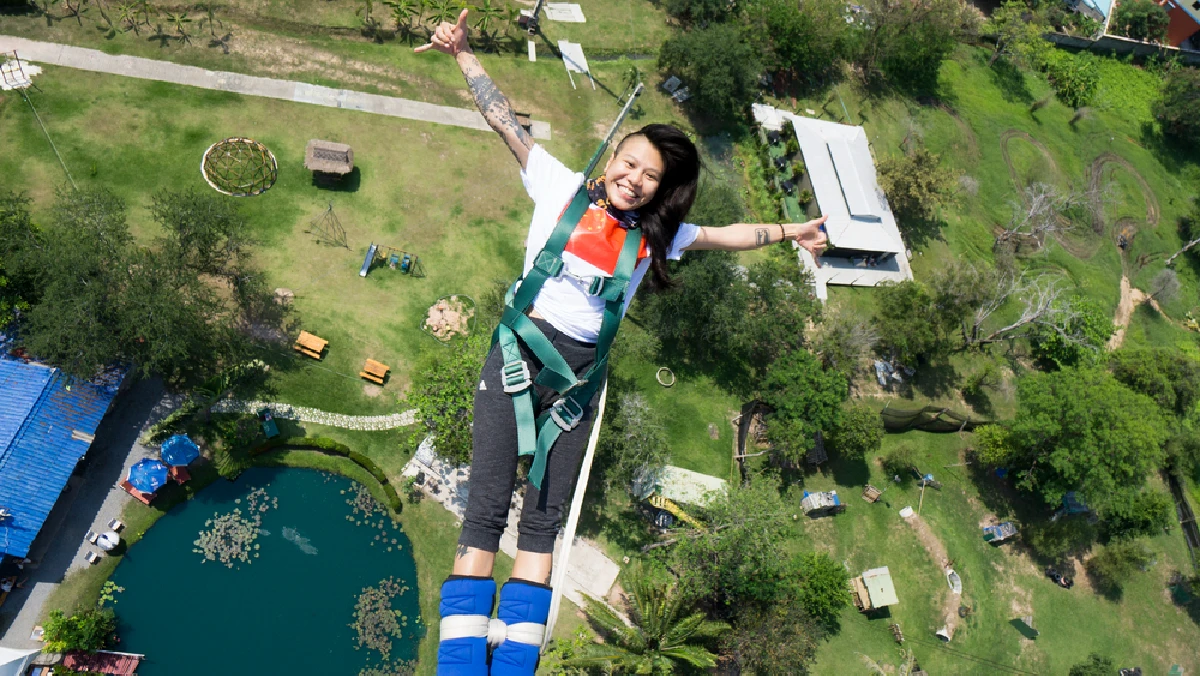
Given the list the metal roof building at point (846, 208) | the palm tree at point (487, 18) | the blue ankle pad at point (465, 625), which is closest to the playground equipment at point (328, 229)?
the palm tree at point (487, 18)

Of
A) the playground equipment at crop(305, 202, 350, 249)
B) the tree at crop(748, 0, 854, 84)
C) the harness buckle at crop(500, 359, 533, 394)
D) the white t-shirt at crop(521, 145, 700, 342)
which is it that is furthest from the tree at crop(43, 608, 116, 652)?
the tree at crop(748, 0, 854, 84)

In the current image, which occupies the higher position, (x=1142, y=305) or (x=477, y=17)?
(x=477, y=17)

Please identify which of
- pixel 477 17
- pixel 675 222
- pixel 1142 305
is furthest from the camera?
pixel 1142 305

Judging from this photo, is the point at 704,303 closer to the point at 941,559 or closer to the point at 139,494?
the point at 941,559

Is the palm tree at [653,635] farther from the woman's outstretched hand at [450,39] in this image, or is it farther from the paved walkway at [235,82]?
the paved walkway at [235,82]

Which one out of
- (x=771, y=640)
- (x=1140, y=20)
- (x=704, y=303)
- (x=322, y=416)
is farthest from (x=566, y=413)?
(x=1140, y=20)

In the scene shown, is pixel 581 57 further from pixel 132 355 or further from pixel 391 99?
pixel 132 355

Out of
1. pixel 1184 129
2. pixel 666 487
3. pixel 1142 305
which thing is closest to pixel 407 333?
pixel 666 487
